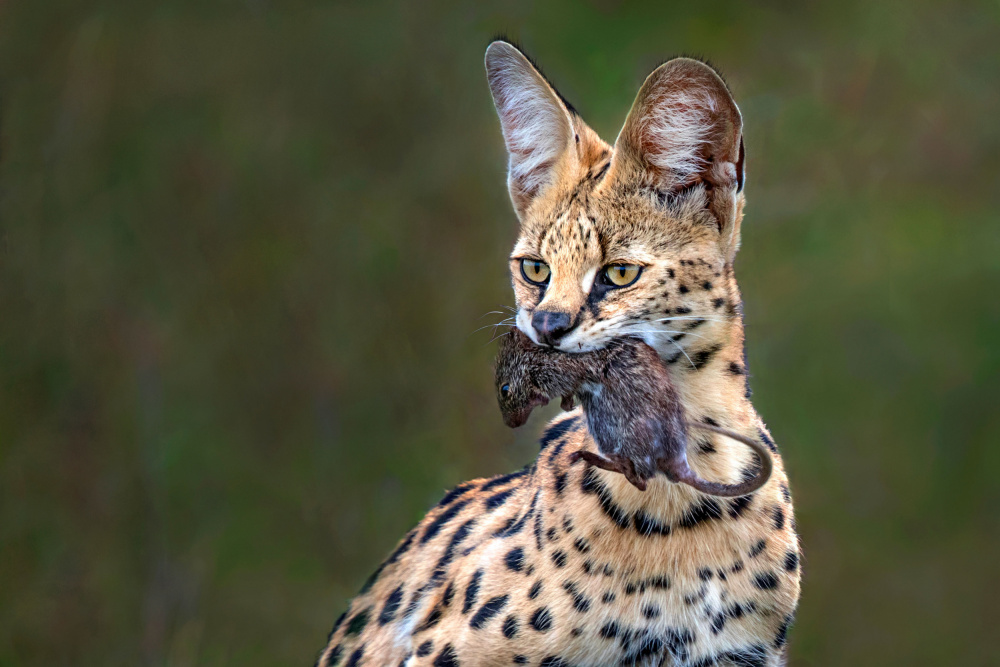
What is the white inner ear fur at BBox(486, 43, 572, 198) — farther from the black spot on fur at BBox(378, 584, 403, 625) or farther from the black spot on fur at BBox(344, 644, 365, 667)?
the black spot on fur at BBox(344, 644, 365, 667)

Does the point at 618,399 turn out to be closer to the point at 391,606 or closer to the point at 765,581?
the point at 765,581

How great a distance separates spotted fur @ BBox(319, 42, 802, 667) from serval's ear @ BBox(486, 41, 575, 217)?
48mm

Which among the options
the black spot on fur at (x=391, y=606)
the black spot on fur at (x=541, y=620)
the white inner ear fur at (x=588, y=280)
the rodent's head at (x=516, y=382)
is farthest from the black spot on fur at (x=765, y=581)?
the black spot on fur at (x=391, y=606)

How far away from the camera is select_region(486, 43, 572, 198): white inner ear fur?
3.04 m

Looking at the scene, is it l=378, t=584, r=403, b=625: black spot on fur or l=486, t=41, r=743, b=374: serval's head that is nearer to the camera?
l=486, t=41, r=743, b=374: serval's head

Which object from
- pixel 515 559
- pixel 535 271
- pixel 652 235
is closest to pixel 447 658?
pixel 515 559

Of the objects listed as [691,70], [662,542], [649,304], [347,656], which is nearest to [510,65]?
[691,70]

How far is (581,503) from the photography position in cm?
287

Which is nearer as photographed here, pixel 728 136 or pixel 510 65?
pixel 728 136

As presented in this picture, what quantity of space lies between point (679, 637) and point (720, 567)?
0.22 metres

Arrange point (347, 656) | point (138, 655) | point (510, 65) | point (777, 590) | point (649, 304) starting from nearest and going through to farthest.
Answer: point (649, 304), point (777, 590), point (510, 65), point (347, 656), point (138, 655)

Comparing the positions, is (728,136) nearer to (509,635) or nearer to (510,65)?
(510,65)

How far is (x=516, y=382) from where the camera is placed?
253 centimetres

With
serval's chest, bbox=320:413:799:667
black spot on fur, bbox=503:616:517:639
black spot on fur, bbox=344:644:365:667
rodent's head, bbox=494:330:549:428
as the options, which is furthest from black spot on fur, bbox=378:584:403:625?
rodent's head, bbox=494:330:549:428
